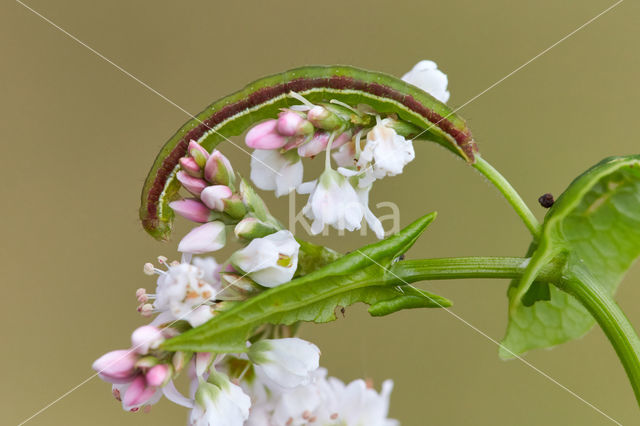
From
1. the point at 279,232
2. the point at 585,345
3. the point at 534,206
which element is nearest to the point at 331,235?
the point at 534,206

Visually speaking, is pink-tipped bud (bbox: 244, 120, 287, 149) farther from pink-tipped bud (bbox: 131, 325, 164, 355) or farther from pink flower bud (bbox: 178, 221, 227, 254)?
pink-tipped bud (bbox: 131, 325, 164, 355)

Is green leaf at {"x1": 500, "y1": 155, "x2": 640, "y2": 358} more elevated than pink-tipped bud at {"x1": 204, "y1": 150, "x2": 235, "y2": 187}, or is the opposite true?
pink-tipped bud at {"x1": 204, "y1": 150, "x2": 235, "y2": 187}

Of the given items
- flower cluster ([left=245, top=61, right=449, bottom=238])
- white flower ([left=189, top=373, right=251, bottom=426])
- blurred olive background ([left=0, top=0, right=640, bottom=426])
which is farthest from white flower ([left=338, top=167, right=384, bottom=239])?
blurred olive background ([left=0, top=0, right=640, bottom=426])

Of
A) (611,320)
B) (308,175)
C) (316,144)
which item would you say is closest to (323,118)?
(316,144)

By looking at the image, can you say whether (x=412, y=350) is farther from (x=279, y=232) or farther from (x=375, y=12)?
(x=279, y=232)

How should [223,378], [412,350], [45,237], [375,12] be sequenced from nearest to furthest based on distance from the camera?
[223,378], [412,350], [45,237], [375,12]
